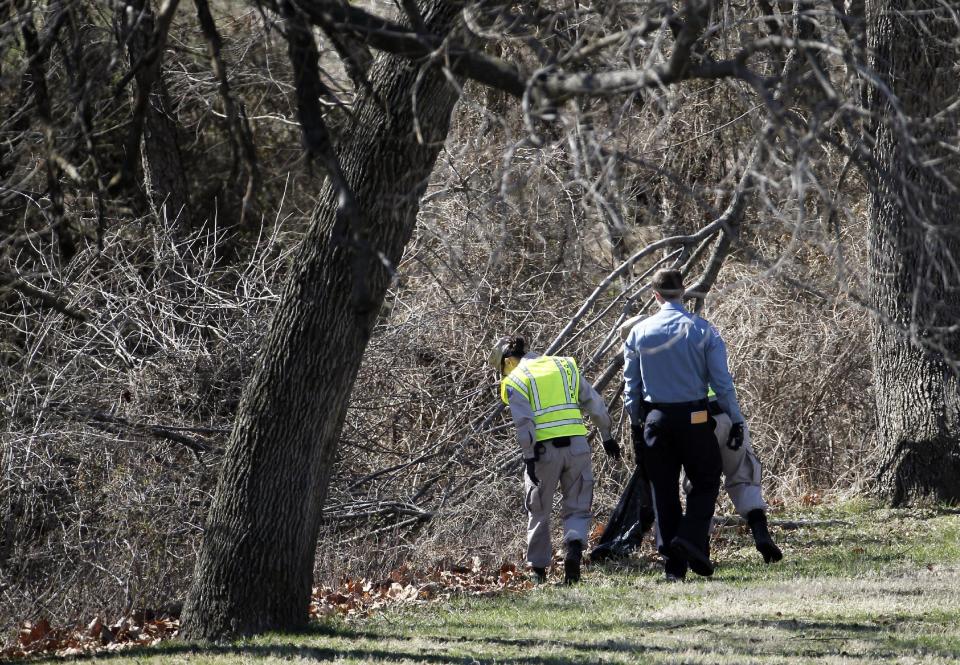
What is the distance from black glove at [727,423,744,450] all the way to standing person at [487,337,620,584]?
0.85 metres

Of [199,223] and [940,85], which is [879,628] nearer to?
[940,85]

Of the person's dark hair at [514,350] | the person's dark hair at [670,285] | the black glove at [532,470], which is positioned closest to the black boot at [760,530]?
the black glove at [532,470]

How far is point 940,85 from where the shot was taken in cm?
1070

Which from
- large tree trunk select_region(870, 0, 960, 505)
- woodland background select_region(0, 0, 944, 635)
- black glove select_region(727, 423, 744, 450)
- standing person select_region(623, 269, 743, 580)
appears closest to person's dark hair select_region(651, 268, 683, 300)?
standing person select_region(623, 269, 743, 580)

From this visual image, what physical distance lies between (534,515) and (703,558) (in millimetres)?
1277

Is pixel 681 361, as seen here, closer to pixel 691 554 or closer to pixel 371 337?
pixel 691 554

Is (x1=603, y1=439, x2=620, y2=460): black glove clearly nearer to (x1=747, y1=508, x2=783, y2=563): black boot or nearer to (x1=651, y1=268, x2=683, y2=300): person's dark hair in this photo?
(x1=747, y1=508, x2=783, y2=563): black boot

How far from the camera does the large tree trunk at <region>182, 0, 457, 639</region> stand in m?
6.55

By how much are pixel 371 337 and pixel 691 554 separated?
178 inches

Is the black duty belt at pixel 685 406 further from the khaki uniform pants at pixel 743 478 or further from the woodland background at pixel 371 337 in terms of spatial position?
the woodland background at pixel 371 337

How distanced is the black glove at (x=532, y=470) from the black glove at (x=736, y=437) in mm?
1362

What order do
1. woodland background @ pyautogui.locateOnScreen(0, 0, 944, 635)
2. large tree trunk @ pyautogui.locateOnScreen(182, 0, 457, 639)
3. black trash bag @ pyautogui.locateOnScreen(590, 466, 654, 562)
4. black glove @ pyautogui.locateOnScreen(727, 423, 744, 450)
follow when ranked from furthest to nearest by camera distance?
woodland background @ pyautogui.locateOnScreen(0, 0, 944, 635), black trash bag @ pyautogui.locateOnScreen(590, 466, 654, 562), black glove @ pyautogui.locateOnScreen(727, 423, 744, 450), large tree trunk @ pyautogui.locateOnScreen(182, 0, 457, 639)

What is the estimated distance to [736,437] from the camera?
8.05 m

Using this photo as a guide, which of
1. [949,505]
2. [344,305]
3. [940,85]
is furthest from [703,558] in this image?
[940,85]
